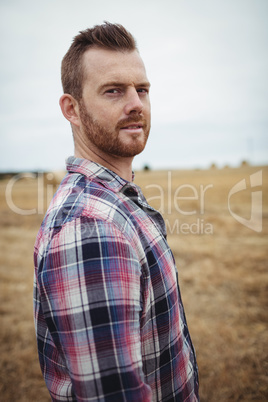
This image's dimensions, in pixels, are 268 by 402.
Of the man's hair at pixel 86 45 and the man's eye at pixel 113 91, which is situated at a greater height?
the man's hair at pixel 86 45

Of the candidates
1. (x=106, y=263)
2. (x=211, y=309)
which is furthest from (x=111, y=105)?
(x=211, y=309)

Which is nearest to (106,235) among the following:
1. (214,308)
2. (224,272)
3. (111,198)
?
(111,198)

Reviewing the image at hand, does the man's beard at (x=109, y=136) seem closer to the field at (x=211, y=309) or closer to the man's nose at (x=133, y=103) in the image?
the man's nose at (x=133, y=103)

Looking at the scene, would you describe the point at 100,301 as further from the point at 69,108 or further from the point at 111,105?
the point at 69,108

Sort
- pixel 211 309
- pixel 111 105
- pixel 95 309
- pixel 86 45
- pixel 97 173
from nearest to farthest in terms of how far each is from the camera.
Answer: pixel 95 309 < pixel 97 173 < pixel 111 105 < pixel 86 45 < pixel 211 309

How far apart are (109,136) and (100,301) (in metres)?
0.86

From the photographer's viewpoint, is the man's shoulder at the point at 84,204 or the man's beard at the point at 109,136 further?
the man's beard at the point at 109,136

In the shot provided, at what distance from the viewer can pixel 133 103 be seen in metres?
1.48

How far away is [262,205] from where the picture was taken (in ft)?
46.3

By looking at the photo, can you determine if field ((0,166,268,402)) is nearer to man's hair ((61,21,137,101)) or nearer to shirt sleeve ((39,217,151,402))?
shirt sleeve ((39,217,151,402))

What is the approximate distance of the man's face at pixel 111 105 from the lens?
1.46 metres

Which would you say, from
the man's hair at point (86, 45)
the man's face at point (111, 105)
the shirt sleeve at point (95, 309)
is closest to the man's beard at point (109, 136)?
the man's face at point (111, 105)

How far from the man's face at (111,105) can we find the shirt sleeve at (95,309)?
623 mm

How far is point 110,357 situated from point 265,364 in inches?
130
